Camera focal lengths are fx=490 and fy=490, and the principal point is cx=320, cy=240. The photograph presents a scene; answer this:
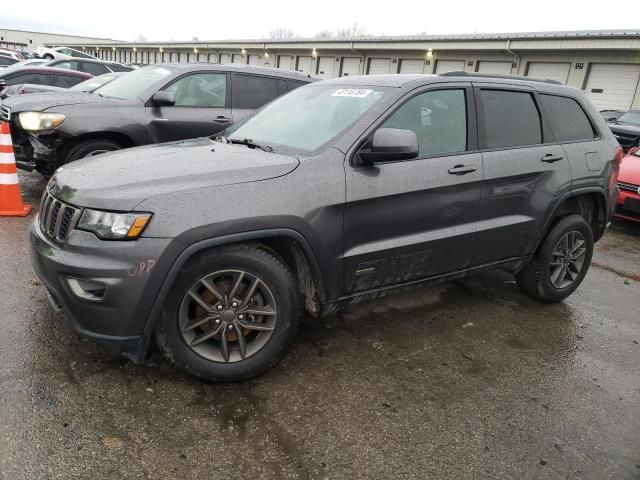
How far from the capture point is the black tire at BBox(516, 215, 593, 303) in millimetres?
4039

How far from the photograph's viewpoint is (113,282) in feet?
7.66

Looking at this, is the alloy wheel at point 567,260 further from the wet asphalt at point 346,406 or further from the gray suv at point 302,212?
the wet asphalt at point 346,406

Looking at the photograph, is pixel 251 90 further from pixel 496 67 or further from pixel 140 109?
pixel 496 67

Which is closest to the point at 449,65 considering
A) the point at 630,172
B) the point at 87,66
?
the point at 87,66

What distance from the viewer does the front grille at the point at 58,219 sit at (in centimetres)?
249

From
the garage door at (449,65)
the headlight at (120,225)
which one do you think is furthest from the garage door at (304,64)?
the headlight at (120,225)

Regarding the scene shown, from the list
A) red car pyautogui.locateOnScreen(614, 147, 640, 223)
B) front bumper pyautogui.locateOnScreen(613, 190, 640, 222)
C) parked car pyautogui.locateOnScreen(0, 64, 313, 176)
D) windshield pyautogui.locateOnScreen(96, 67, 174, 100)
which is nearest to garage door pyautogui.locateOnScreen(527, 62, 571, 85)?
red car pyautogui.locateOnScreen(614, 147, 640, 223)

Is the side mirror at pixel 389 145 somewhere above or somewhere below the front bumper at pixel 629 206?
above

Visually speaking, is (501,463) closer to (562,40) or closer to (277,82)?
(277,82)

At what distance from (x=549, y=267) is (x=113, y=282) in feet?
11.1

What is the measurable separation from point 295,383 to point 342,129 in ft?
5.11

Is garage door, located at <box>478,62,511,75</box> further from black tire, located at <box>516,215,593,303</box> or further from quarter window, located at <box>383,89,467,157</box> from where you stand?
quarter window, located at <box>383,89,467,157</box>

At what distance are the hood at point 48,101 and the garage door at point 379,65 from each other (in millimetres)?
22179

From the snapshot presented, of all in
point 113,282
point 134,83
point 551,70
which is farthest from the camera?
point 551,70
